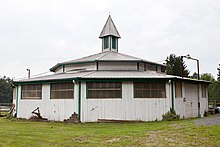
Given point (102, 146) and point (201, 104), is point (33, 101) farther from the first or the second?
point (201, 104)

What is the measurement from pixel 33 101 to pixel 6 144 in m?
9.87

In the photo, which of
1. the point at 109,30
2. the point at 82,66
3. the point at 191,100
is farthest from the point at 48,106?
the point at 191,100

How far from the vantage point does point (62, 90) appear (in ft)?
51.3

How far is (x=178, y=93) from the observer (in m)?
16.0

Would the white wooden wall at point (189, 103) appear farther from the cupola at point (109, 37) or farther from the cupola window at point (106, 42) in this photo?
the cupola window at point (106, 42)

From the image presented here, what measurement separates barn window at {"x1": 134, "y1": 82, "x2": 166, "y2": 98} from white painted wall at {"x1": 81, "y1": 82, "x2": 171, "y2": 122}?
0.25m

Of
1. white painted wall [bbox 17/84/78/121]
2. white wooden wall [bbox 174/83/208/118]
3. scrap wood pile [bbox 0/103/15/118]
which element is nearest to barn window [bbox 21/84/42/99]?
white painted wall [bbox 17/84/78/121]

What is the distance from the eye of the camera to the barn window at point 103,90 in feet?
48.3

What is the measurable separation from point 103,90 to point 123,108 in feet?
5.43

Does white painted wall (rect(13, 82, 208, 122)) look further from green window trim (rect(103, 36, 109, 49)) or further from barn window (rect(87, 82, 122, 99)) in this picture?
green window trim (rect(103, 36, 109, 49))

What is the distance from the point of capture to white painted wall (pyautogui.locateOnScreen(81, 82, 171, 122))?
47.9 feet

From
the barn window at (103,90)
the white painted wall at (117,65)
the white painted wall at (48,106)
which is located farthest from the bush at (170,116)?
the white painted wall at (48,106)

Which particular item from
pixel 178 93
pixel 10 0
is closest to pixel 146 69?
pixel 178 93

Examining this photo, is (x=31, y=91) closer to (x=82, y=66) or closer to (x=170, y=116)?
(x=82, y=66)
